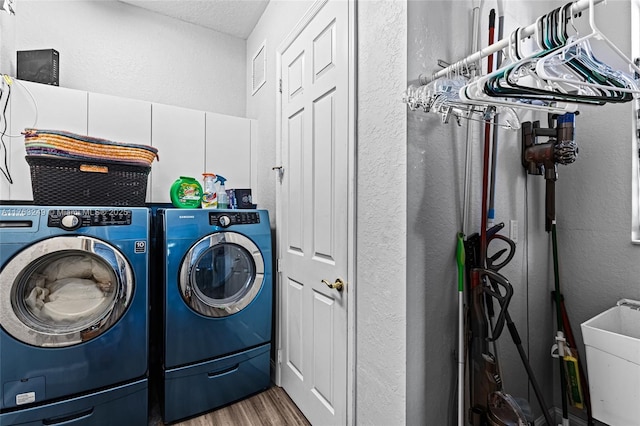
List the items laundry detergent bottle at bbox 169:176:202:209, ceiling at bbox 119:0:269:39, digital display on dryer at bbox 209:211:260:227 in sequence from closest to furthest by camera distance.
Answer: digital display on dryer at bbox 209:211:260:227, laundry detergent bottle at bbox 169:176:202:209, ceiling at bbox 119:0:269:39

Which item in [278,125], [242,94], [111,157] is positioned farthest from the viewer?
[242,94]

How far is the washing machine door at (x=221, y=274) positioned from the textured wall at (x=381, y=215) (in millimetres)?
905

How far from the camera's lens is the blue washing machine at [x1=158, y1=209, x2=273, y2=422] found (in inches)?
70.3

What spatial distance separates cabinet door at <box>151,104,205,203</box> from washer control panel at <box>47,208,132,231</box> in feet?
2.44

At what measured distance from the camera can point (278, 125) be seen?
7.20ft

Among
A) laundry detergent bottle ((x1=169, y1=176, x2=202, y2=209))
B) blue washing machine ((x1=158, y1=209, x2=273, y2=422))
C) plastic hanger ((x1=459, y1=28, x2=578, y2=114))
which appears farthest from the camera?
laundry detergent bottle ((x1=169, y1=176, x2=202, y2=209))

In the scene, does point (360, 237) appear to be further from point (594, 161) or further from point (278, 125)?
point (594, 161)

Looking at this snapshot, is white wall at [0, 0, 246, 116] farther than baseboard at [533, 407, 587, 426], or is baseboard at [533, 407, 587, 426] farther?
white wall at [0, 0, 246, 116]

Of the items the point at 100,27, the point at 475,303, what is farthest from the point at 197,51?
the point at 475,303

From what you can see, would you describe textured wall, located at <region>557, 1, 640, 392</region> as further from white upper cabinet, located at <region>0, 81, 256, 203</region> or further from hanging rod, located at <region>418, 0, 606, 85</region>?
white upper cabinet, located at <region>0, 81, 256, 203</region>

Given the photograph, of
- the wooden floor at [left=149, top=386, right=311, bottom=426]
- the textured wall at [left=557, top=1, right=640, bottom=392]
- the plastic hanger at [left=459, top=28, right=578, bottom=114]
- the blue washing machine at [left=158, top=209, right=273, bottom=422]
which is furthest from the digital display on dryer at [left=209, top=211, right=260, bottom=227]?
the textured wall at [left=557, top=1, right=640, bottom=392]

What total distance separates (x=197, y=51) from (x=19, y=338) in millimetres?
2561

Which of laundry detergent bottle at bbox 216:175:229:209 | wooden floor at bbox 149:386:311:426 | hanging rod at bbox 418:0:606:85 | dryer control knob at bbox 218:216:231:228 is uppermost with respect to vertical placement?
hanging rod at bbox 418:0:606:85

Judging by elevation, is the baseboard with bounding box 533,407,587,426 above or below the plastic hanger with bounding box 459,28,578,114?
below
